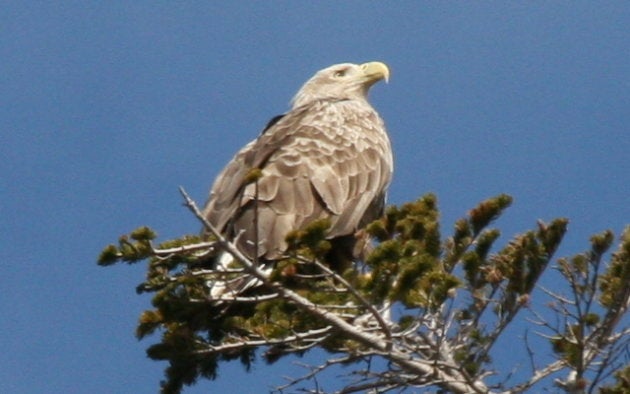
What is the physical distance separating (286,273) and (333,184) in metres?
2.85

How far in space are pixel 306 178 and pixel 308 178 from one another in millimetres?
21

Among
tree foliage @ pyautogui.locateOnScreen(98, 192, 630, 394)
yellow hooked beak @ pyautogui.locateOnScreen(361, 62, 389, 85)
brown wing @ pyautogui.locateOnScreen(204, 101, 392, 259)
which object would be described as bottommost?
tree foliage @ pyautogui.locateOnScreen(98, 192, 630, 394)

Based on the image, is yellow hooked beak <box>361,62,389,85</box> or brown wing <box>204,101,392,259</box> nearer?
brown wing <box>204,101,392,259</box>

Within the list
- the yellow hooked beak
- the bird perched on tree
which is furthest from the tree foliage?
the yellow hooked beak

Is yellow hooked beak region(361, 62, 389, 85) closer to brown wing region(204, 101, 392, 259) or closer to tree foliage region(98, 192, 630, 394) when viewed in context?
brown wing region(204, 101, 392, 259)

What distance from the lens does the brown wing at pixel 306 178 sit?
10578mm

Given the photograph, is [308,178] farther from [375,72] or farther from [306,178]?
[375,72]

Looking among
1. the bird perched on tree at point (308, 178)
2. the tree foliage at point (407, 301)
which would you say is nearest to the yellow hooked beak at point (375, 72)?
the bird perched on tree at point (308, 178)

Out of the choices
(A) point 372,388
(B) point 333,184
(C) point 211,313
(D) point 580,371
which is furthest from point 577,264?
(B) point 333,184

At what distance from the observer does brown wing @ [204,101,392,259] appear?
34.7 feet

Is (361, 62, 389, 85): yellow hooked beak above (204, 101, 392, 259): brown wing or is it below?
above

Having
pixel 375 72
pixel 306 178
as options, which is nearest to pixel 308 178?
pixel 306 178

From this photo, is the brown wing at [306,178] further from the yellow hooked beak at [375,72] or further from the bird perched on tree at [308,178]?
the yellow hooked beak at [375,72]

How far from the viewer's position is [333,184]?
11539 mm
